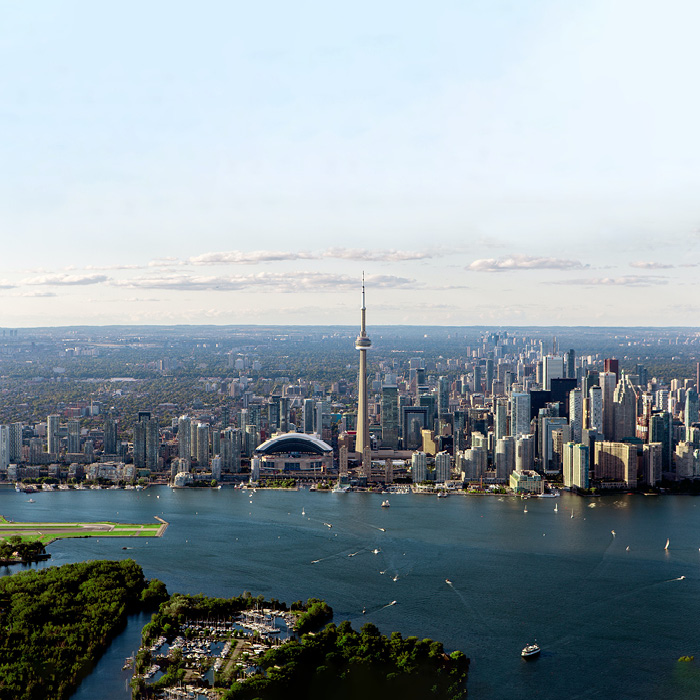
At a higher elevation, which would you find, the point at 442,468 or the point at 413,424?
the point at 413,424

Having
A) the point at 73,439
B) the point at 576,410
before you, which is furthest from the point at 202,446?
the point at 576,410

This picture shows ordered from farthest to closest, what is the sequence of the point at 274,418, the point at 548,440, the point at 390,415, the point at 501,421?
the point at 274,418
the point at 390,415
the point at 501,421
the point at 548,440

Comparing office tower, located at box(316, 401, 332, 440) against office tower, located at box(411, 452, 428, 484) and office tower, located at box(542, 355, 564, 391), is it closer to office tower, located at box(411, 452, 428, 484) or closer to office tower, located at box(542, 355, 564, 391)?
office tower, located at box(411, 452, 428, 484)

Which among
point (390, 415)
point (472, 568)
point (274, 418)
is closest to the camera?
point (472, 568)

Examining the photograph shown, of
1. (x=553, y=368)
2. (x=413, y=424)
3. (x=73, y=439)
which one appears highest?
(x=553, y=368)

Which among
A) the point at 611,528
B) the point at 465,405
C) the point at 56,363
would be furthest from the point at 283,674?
the point at 56,363

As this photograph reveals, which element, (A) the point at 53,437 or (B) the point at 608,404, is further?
(B) the point at 608,404

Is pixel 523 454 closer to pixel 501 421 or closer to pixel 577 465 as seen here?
pixel 577 465

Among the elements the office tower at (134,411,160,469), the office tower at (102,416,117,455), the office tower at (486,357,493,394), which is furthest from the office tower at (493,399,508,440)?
the office tower at (486,357,493,394)
